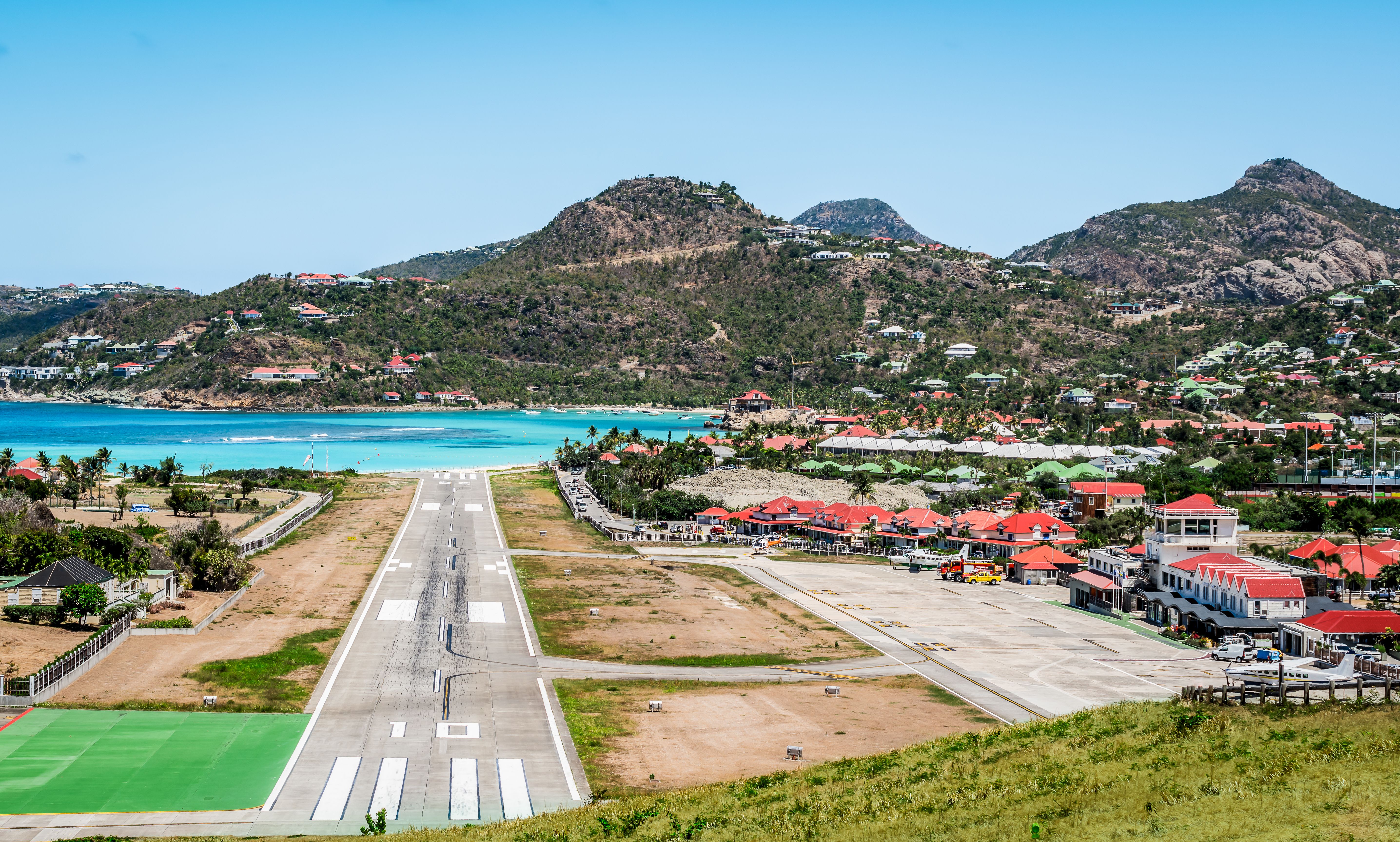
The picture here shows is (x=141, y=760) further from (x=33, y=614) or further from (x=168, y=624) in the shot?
(x=33, y=614)

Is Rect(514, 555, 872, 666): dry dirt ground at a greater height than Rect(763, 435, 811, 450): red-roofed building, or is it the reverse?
Rect(763, 435, 811, 450): red-roofed building

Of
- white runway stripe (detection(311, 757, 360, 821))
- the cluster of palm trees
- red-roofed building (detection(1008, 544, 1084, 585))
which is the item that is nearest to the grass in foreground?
white runway stripe (detection(311, 757, 360, 821))

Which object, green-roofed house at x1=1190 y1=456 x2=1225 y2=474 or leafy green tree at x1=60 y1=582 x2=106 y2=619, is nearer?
leafy green tree at x1=60 y1=582 x2=106 y2=619

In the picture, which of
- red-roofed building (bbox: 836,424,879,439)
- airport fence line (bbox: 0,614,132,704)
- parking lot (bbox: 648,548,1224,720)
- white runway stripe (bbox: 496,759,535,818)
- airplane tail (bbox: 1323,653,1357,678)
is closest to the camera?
white runway stripe (bbox: 496,759,535,818)

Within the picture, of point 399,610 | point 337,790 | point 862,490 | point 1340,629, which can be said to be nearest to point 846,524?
point 862,490

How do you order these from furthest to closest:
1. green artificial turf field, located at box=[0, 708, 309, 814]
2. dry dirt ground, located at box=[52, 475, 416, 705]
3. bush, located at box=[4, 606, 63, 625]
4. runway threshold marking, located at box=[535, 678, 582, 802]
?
bush, located at box=[4, 606, 63, 625], dry dirt ground, located at box=[52, 475, 416, 705], runway threshold marking, located at box=[535, 678, 582, 802], green artificial turf field, located at box=[0, 708, 309, 814]

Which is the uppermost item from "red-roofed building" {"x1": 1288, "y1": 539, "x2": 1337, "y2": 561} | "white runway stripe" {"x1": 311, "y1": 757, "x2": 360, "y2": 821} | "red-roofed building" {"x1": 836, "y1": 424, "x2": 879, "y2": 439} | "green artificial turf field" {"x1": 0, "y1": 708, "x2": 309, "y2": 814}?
"red-roofed building" {"x1": 836, "y1": 424, "x2": 879, "y2": 439}

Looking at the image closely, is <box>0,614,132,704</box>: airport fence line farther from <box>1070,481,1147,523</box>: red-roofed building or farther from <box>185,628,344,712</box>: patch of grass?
<box>1070,481,1147,523</box>: red-roofed building
